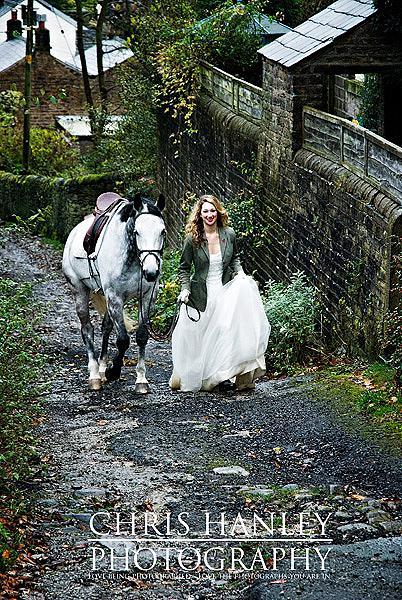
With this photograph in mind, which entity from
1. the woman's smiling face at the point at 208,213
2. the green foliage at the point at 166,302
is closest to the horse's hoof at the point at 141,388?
the woman's smiling face at the point at 208,213

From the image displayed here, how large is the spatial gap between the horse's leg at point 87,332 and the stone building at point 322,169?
110 inches

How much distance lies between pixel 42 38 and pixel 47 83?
222cm

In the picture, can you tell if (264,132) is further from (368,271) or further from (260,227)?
(368,271)

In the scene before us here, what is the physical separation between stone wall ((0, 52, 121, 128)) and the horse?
38.9 metres

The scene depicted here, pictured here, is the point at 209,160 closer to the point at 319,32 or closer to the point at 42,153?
the point at 319,32

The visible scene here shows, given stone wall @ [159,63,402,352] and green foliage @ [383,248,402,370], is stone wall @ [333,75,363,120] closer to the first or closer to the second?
stone wall @ [159,63,402,352]

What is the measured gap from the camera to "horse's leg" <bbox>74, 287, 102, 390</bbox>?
43.5 ft

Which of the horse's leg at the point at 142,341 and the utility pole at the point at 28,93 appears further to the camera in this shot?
the utility pole at the point at 28,93

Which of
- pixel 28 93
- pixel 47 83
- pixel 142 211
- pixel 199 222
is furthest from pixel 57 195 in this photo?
pixel 199 222

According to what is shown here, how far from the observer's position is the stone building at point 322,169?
12.0 m

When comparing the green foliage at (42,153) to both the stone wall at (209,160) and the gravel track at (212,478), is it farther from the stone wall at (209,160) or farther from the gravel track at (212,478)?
the gravel track at (212,478)

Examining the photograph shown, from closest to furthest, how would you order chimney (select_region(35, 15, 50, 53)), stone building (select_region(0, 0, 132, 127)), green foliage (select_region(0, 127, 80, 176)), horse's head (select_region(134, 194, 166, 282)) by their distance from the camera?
1. horse's head (select_region(134, 194, 166, 282))
2. green foliage (select_region(0, 127, 80, 176))
3. chimney (select_region(35, 15, 50, 53))
4. stone building (select_region(0, 0, 132, 127))

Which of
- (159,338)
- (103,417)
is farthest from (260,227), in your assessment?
(103,417)

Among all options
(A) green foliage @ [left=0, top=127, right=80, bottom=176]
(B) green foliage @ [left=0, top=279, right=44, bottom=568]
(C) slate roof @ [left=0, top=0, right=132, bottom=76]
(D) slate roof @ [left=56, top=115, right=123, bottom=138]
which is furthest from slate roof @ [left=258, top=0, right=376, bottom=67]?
(C) slate roof @ [left=0, top=0, right=132, bottom=76]
